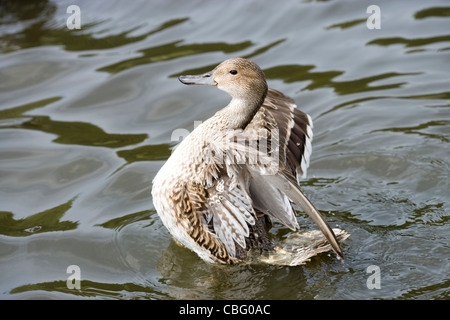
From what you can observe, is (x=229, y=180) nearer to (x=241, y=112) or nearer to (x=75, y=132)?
(x=241, y=112)

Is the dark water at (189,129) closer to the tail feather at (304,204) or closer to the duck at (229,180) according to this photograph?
the duck at (229,180)

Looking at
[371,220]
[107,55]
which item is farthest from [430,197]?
[107,55]

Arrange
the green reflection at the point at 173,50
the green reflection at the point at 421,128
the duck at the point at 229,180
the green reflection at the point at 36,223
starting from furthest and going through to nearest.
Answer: the green reflection at the point at 173,50
the green reflection at the point at 421,128
the green reflection at the point at 36,223
the duck at the point at 229,180

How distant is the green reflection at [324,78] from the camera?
7594 millimetres

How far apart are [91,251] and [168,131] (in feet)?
7.01

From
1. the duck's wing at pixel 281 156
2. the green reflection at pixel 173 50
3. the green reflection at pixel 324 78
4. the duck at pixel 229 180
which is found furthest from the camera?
the green reflection at pixel 173 50

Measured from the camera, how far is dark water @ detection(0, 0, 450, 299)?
198 inches

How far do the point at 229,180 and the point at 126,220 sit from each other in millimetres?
1318

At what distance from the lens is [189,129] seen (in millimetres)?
7305

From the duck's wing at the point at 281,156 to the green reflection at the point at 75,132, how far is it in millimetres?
2079

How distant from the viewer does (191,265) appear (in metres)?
5.26

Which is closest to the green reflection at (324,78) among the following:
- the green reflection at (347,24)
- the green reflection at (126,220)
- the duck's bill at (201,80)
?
the green reflection at (347,24)

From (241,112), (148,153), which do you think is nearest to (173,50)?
(148,153)
